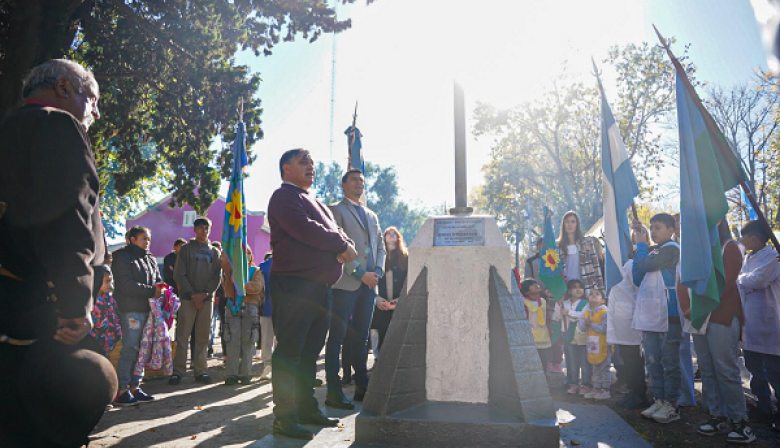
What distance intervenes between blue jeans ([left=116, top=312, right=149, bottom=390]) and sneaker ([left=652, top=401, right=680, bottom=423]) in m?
5.68

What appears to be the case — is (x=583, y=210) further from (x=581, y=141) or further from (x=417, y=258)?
(x=417, y=258)

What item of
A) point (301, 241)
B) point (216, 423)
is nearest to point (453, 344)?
point (301, 241)

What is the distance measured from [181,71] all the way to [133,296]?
7128mm

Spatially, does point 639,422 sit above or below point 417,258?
below

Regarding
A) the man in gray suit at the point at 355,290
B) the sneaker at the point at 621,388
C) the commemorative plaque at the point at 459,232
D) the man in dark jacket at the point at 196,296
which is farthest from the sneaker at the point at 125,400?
the sneaker at the point at 621,388

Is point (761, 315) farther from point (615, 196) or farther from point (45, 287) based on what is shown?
point (45, 287)

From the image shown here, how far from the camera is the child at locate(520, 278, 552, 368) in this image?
7391 mm

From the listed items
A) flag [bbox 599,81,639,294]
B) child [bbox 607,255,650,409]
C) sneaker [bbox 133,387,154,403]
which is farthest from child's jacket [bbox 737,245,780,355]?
sneaker [bbox 133,387,154,403]

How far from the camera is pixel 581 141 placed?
24.3 metres

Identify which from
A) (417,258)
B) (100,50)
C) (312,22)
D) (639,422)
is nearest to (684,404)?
(639,422)

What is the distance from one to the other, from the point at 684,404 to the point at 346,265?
423cm

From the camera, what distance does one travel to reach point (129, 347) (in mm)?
5855

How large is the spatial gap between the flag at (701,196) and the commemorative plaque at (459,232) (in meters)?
2.02

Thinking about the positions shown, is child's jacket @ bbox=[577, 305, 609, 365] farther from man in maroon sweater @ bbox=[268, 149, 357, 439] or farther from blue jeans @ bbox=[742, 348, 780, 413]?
man in maroon sweater @ bbox=[268, 149, 357, 439]
